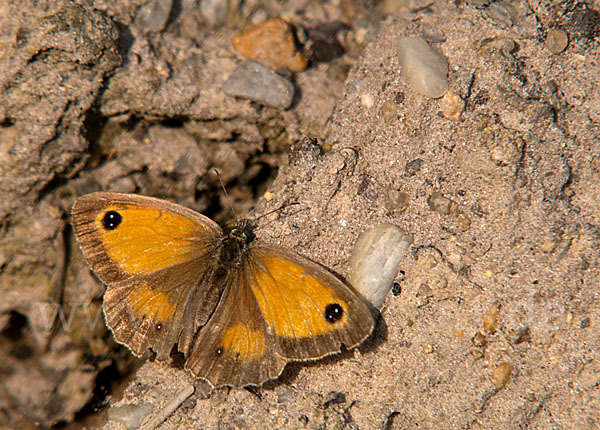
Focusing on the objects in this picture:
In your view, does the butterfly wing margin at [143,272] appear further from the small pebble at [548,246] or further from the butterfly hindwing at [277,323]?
the small pebble at [548,246]

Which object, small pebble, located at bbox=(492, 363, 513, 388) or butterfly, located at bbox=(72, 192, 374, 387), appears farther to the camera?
small pebble, located at bbox=(492, 363, 513, 388)

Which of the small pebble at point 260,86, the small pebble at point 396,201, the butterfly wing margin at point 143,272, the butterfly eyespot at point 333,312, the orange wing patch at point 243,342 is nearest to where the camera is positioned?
the butterfly eyespot at point 333,312

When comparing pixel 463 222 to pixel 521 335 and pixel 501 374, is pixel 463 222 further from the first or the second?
pixel 501 374

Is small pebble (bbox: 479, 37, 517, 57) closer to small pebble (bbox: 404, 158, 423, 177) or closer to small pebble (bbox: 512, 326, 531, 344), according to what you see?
small pebble (bbox: 404, 158, 423, 177)

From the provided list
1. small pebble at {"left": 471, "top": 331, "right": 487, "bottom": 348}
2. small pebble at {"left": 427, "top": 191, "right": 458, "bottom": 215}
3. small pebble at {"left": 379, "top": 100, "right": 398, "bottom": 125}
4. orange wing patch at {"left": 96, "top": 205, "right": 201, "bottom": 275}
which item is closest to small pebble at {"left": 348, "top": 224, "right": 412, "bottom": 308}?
small pebble at {"left": 427, "top": 191, "right": 458, "bottom": 215}

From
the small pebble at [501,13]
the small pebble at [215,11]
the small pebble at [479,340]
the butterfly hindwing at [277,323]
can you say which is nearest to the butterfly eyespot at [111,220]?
the butterfly hindwing at [277,323]

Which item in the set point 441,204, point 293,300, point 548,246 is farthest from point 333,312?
point 548,246
